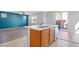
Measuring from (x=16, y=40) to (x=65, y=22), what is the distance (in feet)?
2.78

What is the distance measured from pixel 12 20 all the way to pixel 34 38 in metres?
0.45

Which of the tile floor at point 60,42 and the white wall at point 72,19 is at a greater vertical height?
the white wall at point 72,19

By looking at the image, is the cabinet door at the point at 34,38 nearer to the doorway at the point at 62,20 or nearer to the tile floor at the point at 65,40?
the tile floor at the point at 65,40

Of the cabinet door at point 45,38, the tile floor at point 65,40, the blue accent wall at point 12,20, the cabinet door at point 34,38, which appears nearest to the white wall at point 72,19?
the tile floor at point 65,40

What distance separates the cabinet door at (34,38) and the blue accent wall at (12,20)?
7.4 inches

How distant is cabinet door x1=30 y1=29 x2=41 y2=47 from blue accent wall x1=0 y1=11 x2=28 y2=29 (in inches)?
7.4

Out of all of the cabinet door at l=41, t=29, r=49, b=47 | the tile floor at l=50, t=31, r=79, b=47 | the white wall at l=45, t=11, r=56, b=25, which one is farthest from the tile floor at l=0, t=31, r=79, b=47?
the white wall at l=45, t=11, r=56, b=25

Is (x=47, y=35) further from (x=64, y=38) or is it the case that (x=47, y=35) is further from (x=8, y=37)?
(x=8, y=37)

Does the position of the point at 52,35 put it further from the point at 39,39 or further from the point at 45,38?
the point at 39,39

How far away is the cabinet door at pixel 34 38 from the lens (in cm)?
170

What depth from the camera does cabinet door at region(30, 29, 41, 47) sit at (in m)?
1.70

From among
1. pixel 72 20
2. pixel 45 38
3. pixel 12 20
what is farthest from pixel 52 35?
pixel 12 20

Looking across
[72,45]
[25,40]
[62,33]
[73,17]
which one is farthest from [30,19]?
[72,45]

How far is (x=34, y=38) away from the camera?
1.71m
